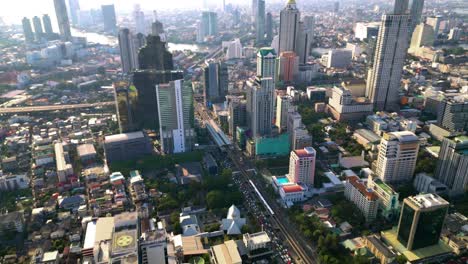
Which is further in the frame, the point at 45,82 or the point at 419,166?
the point at 45,82

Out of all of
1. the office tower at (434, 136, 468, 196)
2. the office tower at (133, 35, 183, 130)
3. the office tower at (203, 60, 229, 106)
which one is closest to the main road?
→ the office tower at (133, 35, 183, 130)

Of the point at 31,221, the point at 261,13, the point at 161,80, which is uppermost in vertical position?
the point at 261,13

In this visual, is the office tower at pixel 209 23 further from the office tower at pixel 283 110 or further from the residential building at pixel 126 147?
the residential building at pixel 126 147

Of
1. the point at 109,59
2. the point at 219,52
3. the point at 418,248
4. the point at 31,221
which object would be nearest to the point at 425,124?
the point at 418,248

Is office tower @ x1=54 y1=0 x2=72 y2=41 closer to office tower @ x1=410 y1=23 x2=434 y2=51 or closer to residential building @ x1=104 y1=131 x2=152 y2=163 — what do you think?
residential building @ x1=104 y1=131 x2=152 y2=163

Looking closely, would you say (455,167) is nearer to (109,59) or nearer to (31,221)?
(31,221)

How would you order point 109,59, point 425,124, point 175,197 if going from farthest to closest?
point 109,59 < point 425,124 < point 175,197

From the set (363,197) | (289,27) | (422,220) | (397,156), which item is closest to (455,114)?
(397,156)
